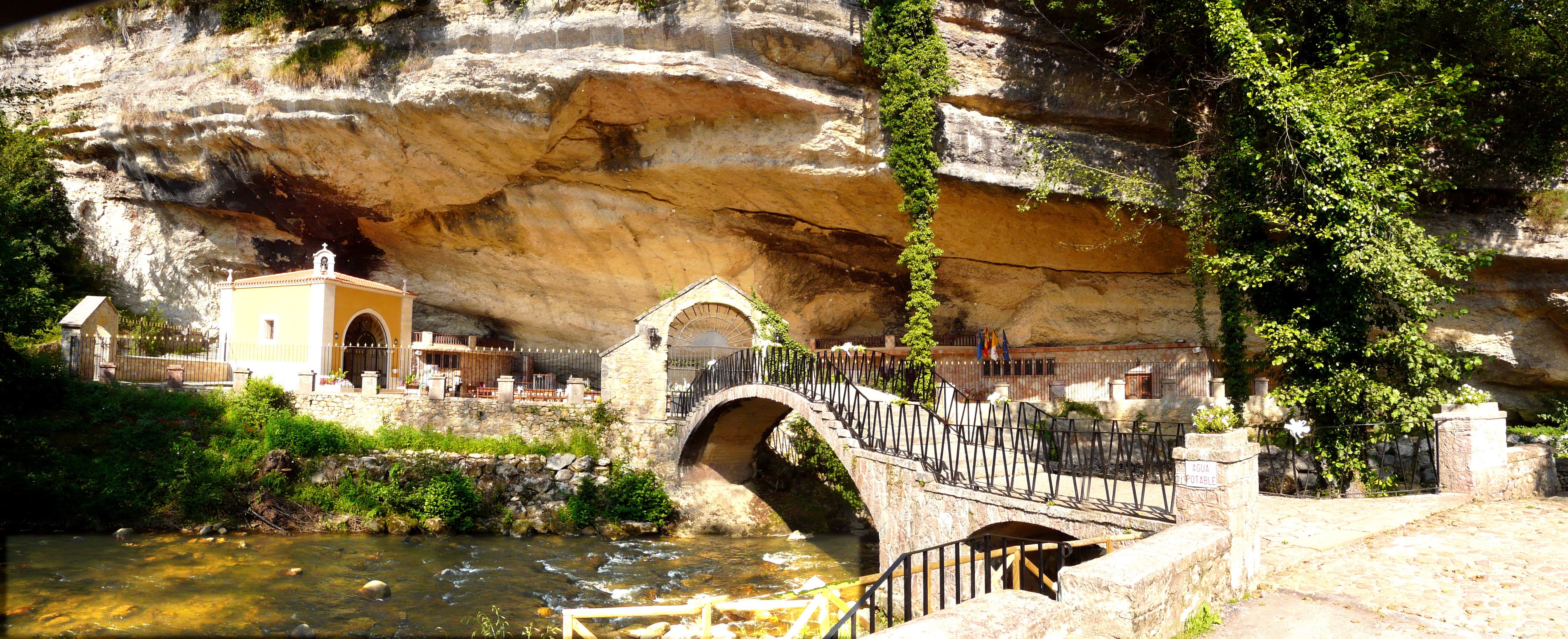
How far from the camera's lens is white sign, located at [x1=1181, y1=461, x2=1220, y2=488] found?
696 centimetres

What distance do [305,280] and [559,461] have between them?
882cm

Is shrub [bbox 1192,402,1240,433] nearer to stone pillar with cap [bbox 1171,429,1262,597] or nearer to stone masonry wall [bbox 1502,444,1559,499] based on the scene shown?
stone pillar with cap [bbox 1171,429,1262,597]

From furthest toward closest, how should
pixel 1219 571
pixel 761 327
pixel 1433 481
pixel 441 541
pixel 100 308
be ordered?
pixel 100 308 → pixel 761 327 → pixel 441 541 → pixel 1433 481 → pixel 1219 571

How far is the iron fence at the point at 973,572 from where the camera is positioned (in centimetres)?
669

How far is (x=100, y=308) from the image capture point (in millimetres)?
21031

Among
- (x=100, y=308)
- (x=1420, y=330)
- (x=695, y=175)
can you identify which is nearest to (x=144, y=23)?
(x=100, y=308)

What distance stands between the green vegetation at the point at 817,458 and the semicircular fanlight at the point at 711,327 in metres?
2.45

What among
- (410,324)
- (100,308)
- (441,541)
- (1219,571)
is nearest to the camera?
(1219,571)

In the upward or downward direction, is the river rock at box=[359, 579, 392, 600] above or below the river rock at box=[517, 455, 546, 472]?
below

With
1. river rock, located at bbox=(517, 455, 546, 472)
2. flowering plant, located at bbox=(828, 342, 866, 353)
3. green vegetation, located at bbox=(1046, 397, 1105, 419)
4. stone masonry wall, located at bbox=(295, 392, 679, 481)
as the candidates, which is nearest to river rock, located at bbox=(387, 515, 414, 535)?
river rock, located at bbox=(517, 455, 546, 472)

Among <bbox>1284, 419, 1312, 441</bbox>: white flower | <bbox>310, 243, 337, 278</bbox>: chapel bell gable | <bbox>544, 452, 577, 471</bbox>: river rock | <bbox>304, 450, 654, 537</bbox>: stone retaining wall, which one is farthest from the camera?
<bbox>310, 243, 337, 278</bbox>: chapel bell gable

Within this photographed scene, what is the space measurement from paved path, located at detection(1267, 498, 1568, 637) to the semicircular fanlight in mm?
13286

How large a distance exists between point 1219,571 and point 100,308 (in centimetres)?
2565

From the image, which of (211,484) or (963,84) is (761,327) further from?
(211,484)
